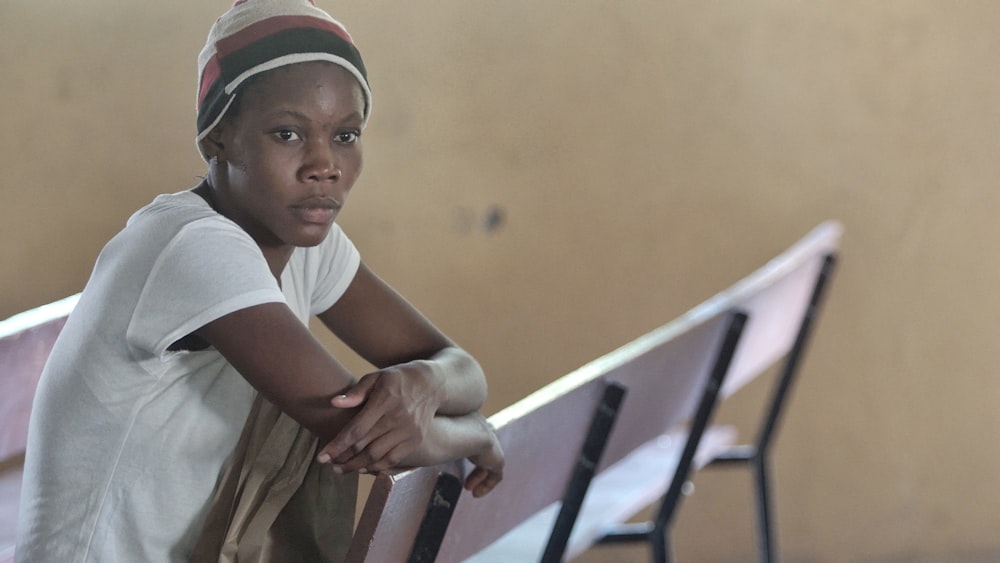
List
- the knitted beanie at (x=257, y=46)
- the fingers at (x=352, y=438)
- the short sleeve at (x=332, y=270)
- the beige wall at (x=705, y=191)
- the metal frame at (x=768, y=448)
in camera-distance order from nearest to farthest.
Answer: the fingers at (x=352, y=438)
the knitted beanie at (x=257, y=46)
the short sleeve at (x=332, y=270)
the metal frame at (x=768, y=448)
the beige wall at (x=705, y=191)

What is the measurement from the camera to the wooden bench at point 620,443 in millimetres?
1259

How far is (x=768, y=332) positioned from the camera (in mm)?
2611

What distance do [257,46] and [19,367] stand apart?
69cm

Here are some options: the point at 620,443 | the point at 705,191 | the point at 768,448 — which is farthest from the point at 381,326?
the point at 705,191

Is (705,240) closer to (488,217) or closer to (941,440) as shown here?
(488,217)

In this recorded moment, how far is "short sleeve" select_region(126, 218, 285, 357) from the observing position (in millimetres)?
1199

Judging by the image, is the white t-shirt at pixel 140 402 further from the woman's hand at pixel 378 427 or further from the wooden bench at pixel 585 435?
the wooden bench at pixel 585 435

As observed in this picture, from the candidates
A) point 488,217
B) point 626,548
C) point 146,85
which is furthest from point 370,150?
point 626,548

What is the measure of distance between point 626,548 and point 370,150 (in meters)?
1.33

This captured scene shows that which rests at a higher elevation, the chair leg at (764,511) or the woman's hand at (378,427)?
the woman's hand at (378,427)

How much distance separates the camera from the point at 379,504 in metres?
1.10

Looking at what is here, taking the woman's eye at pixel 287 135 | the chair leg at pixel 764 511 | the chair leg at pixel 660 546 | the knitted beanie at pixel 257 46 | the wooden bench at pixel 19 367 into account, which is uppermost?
the knitted beanie at pixel 257 46

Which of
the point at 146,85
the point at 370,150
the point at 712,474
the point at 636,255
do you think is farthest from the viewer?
the point at 712,474

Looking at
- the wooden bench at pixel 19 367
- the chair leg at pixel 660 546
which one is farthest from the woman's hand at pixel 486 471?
the chair leg at pixel 660 546
